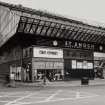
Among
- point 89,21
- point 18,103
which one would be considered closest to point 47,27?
point 89,21

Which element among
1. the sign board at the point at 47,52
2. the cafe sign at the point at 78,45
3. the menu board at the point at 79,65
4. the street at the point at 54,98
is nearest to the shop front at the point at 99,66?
the cafe sign at the point at 78,45

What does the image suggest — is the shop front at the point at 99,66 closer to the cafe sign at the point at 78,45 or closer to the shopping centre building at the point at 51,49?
the shopping centre building at the point at 51,49

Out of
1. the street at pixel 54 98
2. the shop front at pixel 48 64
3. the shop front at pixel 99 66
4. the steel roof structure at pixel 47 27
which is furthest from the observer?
the shop front at pixel 99 66

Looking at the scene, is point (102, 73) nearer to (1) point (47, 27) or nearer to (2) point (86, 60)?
(2) point (86, 60)

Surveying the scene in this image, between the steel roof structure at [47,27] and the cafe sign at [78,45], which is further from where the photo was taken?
the cafe sign at [78,45]

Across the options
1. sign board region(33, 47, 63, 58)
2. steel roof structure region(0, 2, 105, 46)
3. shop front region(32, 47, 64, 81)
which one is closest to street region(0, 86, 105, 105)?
shop front region(32, 47, 64, 81)

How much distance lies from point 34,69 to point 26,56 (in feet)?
10.3

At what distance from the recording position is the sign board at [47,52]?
A: 39844 mm

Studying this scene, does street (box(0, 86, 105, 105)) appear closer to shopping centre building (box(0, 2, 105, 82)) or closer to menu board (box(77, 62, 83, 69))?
shopping centre building (box(0, 2, 105, 82))

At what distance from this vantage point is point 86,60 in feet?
153

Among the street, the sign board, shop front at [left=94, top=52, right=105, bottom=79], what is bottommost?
the street

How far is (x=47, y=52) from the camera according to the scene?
135 ft

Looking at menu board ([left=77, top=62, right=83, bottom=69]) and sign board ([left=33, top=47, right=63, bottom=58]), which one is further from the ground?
sign board ([left=33, top=47, right=63, bottom=58])

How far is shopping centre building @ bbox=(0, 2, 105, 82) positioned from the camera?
4018 centimetres
